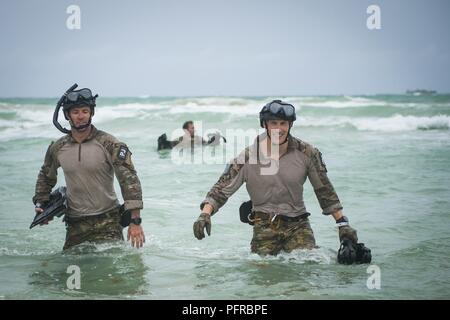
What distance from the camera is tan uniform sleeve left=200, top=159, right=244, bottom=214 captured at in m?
5.41

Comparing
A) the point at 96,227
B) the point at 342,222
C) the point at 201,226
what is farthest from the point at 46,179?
the point at 342,222

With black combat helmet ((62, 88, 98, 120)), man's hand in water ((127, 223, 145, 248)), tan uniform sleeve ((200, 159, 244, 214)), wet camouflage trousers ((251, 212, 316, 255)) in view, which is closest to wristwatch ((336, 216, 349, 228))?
wet camouflage trousers ((251, 212, 316, 255))

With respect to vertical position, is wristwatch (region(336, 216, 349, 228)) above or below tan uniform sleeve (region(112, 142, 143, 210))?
below

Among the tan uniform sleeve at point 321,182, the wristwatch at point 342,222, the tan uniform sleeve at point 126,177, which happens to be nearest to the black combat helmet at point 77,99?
the tan uniform sleeve at point 126,177

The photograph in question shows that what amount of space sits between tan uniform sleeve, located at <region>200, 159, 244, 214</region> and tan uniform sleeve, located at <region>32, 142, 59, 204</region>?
1.65 metres

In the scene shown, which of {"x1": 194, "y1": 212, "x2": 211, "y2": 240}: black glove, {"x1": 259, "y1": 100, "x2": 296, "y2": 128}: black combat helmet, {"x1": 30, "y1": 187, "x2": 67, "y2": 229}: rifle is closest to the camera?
{"x1": 194, "y1": 212, "x2": 211, "y2": 240}: black glove

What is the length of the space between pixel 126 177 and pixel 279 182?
1490 mm

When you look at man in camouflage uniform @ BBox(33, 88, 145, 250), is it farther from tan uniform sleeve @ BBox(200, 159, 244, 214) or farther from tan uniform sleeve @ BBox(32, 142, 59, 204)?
tan uniform sleeve @ BBox(200, 159, 244, 214)

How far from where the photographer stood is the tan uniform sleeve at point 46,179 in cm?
581

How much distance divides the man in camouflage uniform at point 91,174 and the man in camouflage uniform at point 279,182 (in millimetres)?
792

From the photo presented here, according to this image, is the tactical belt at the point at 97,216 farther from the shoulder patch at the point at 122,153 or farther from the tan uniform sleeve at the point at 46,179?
the shoulder patch at the point at 122,153

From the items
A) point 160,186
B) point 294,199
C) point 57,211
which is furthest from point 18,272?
point 160,186

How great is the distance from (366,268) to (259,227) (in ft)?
3.84

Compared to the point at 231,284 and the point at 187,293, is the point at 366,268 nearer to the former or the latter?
the point at 231,284
